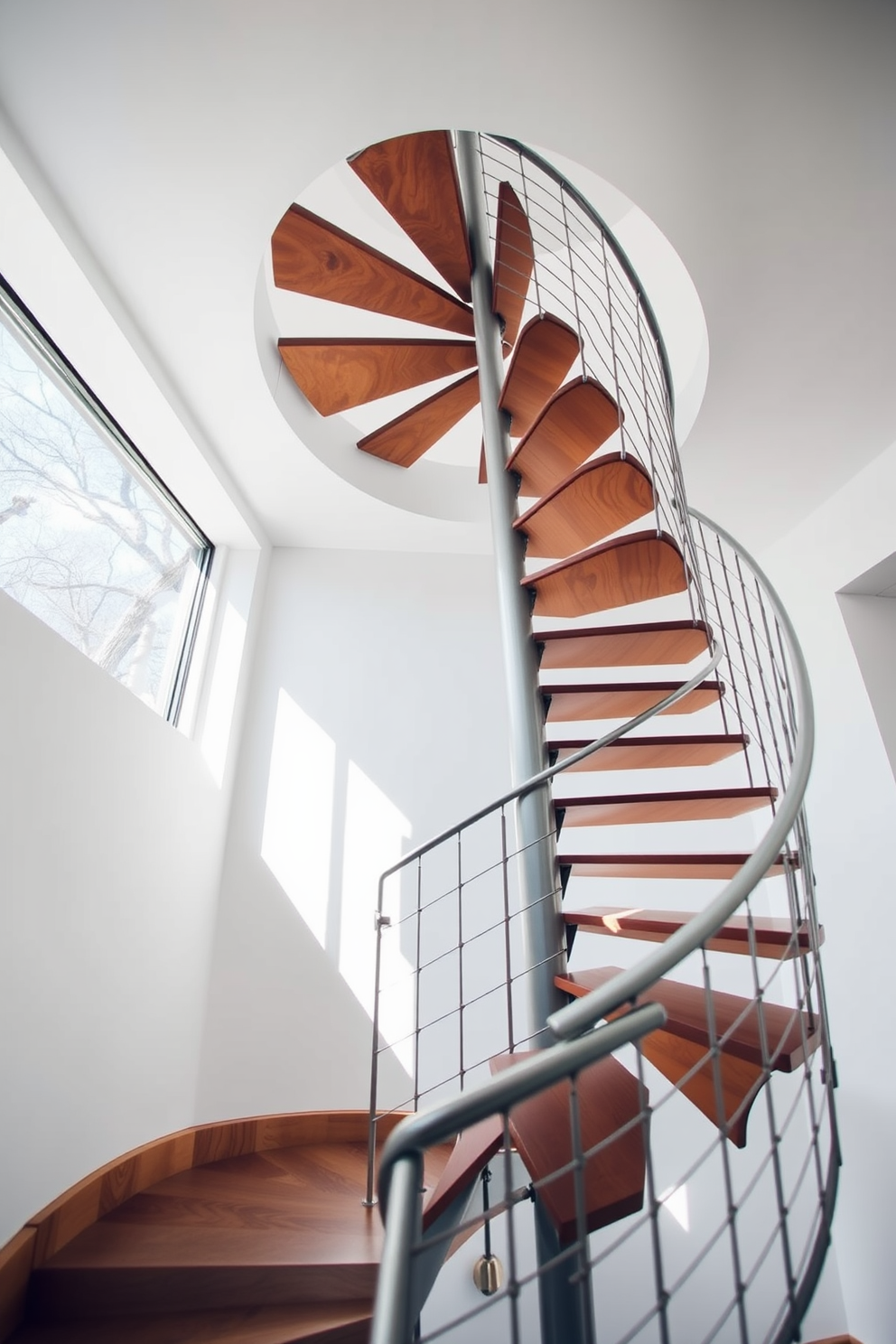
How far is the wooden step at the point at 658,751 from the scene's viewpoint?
206 cm

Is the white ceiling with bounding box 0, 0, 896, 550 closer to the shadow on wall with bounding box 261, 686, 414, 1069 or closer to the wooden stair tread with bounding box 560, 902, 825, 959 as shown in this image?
the shadow on wall with bounding box 261, 686, 414, 1069

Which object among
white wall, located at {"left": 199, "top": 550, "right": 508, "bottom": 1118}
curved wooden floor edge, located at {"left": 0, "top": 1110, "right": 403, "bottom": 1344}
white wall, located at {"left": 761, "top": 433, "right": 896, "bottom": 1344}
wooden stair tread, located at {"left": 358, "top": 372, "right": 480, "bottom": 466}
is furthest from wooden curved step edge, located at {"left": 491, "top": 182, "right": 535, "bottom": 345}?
curved wooden floor edge, located at {"left": 0, "top": 1110, "right": 403, "bottom": 1344}

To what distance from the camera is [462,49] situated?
1.70 metres

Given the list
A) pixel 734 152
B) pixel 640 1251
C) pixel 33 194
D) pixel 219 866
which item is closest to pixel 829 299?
pixel 734 152

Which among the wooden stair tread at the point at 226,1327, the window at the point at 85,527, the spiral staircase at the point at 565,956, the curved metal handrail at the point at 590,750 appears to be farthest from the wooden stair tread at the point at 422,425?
the wooden stair tread at the point at 226,1327

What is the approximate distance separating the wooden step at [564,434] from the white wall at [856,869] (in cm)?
140

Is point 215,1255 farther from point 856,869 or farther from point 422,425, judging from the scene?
point 422,425

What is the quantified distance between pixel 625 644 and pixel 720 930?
3.42 feet

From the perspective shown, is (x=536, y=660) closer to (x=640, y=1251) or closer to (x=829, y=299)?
(x=829, y=299)

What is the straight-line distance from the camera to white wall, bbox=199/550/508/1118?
8.96ft

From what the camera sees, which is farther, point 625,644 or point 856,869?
point 856,869

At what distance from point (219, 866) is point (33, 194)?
2493 millimetres

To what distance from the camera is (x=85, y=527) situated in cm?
233

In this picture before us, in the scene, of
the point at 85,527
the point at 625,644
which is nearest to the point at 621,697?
the point at 625,644
